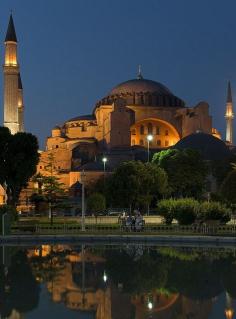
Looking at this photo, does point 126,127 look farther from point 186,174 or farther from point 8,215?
point 8,215

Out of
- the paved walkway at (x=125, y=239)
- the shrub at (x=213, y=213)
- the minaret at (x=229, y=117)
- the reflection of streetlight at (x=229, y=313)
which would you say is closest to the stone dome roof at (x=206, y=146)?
the minaret at (x=229, y=117)

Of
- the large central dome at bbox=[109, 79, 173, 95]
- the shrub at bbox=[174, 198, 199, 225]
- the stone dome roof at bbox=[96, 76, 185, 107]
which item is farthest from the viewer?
the large central dome at bbox=[109, 79, 173, 95]

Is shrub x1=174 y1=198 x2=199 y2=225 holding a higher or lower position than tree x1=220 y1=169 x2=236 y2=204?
lower

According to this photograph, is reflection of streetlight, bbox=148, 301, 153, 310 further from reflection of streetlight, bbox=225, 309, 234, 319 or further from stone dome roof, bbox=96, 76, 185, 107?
stone dome roof, bbox=96, 76, 185, 107

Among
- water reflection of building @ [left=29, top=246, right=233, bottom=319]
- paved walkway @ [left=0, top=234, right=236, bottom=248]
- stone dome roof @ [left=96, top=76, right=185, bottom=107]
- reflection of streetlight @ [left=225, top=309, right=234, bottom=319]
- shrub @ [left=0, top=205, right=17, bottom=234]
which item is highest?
stone dome roof @ [left=96, top=76, right=185, bottom=107]

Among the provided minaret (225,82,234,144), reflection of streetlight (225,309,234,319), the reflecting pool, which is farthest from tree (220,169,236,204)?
minaret (225,82,234,144)

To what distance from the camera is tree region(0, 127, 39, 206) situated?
1449 inches

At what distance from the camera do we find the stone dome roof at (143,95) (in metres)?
83.2

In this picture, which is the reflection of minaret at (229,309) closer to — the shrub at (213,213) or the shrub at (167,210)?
the shrub at (213,213)

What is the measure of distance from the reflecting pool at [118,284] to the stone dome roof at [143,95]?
65.7 m

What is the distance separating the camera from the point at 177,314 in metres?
8.86

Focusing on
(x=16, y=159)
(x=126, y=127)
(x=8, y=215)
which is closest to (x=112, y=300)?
(x=8, y=215)

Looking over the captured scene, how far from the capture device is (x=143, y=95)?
8350cm

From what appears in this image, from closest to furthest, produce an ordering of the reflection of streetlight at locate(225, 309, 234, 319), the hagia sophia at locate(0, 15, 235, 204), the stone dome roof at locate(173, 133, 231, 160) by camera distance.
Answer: the reflection of streetlight at locate(225, 309, 234, 319) → the stone dome roof at locate(173, 133, 231, 160) → the hagia sophia at locate(0, 15, 235, 204)
